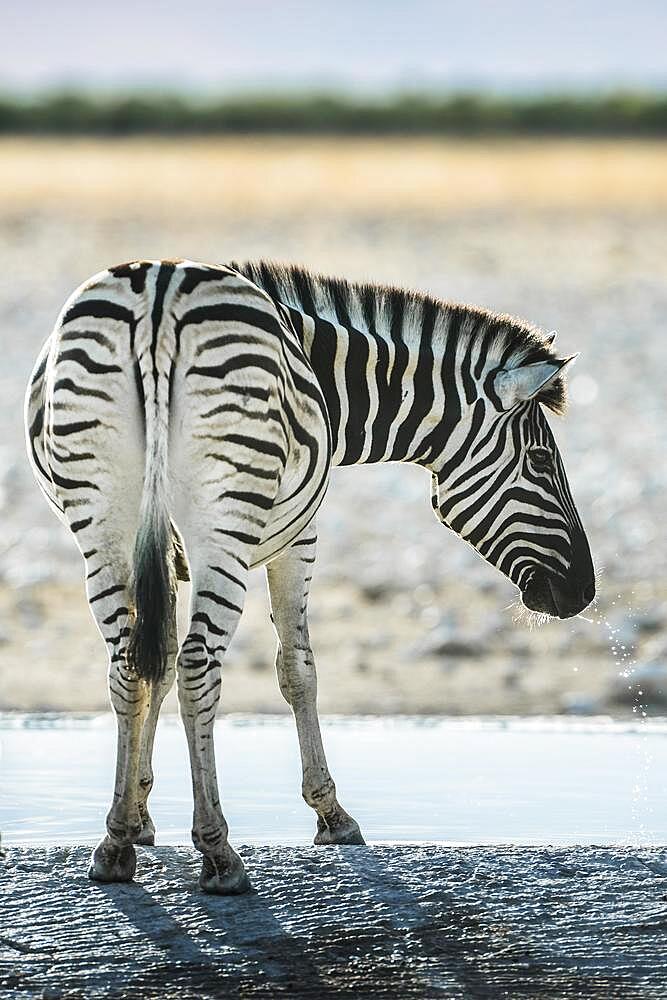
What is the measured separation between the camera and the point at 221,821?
4664 millimetres

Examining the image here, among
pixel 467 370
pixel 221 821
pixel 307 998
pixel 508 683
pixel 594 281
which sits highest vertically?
pixel 594 281

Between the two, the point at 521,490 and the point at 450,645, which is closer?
the point at 521,490

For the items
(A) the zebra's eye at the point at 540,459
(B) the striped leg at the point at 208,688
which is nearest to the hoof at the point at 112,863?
(B) the striped leg at the point at 208,688

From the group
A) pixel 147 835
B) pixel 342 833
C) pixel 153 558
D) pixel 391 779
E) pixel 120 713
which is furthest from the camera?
pixel 391 779

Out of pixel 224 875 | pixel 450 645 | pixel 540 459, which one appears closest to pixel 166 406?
pixel 224 875

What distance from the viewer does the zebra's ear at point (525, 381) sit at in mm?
5375

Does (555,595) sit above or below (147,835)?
above

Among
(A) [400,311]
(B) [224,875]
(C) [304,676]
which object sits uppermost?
(A) [400,311]

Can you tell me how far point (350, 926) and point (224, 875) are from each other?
1.41ft

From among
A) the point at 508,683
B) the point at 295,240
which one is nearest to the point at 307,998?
the point at 508,683

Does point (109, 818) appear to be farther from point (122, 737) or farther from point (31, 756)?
point (31, 756)

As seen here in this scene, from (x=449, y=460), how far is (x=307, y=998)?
84.0 inches

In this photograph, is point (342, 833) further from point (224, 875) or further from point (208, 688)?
point (208, 688)

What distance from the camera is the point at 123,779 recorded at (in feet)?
15.5
